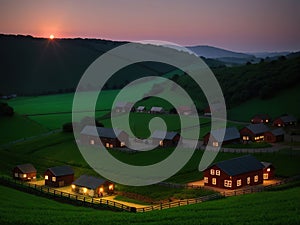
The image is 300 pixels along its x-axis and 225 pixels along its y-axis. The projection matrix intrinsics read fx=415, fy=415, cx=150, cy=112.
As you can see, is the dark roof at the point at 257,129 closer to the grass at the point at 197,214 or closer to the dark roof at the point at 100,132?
the dark roof at the point at 100,132

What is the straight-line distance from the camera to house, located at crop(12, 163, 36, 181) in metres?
60.3

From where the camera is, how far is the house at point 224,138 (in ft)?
240

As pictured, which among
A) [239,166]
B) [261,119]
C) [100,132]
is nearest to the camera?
[239,166]

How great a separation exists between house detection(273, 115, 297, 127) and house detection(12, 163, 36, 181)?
55555 mm

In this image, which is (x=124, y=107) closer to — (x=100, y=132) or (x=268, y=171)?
(x=100, y=132)

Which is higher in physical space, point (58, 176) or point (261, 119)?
point (261, 119)

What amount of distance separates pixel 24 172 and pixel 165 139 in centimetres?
2699

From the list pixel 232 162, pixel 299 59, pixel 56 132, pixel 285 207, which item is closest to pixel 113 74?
pixel 299 59

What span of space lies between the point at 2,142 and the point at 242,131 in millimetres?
47868

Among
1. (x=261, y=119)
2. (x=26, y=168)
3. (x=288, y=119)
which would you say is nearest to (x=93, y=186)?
(x=26, y=168)

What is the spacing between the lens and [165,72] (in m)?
195

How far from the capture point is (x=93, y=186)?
171 ft

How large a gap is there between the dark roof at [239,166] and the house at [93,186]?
14120 millimetres

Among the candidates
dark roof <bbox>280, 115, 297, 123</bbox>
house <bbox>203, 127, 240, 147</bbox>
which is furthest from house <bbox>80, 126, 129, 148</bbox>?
dark roof <bbox>280, 115, 297, 123</bbox>
